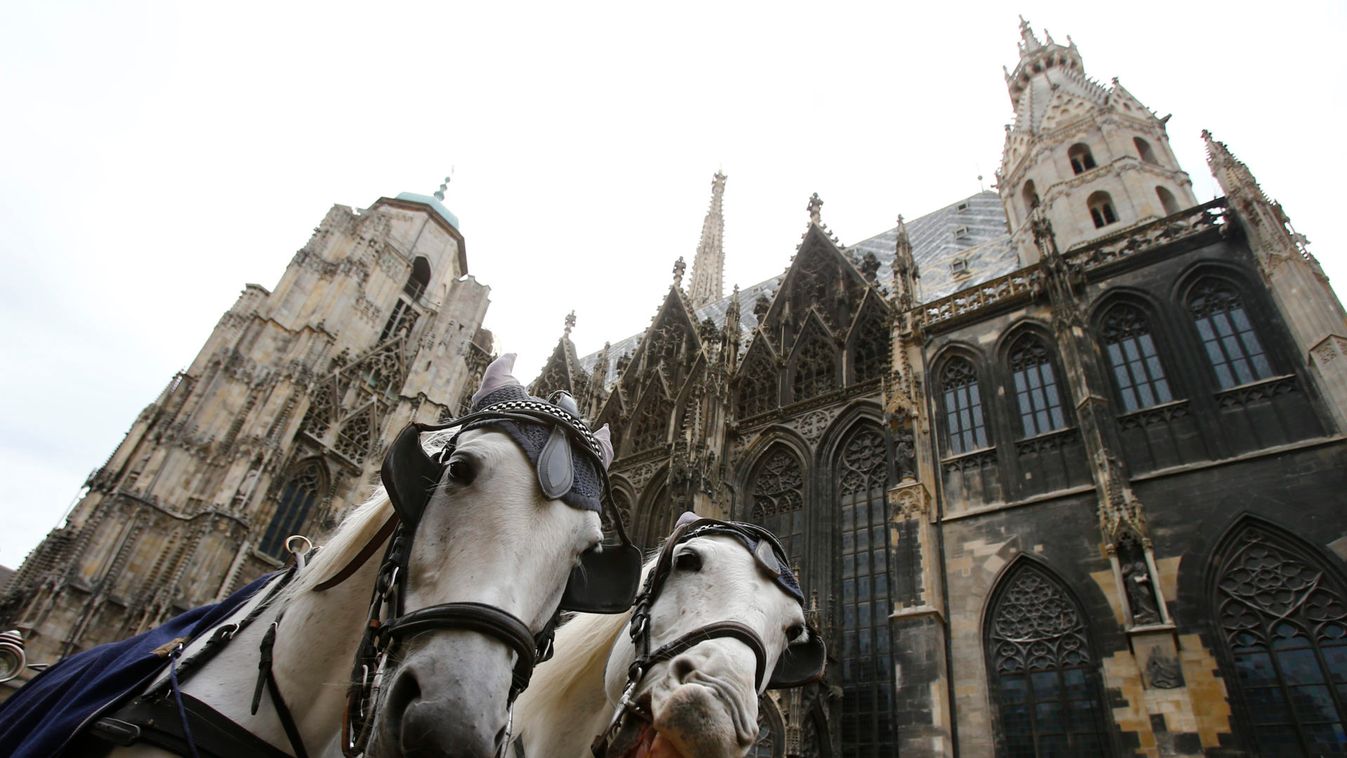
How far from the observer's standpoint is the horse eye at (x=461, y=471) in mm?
1934

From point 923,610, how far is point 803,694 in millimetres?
2440

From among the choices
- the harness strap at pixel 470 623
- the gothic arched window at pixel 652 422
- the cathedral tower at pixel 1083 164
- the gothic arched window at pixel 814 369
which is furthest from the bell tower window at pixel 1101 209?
the harness strap at pixel 470 623

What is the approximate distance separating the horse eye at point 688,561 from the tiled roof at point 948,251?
1492 cm

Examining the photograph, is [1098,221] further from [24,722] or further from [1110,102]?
[24,722]

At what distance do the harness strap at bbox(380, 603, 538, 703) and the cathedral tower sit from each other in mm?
16673

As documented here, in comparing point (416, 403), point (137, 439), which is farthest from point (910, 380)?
point (137, 439)

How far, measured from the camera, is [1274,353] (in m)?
11.2

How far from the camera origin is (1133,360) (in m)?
12.5

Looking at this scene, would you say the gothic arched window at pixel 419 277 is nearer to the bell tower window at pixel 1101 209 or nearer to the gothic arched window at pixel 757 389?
the gothic arched window at pixel 757 389

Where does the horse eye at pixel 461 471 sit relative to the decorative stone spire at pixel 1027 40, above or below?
below

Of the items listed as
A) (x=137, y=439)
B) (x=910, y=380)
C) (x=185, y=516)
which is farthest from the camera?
(x=137, y=439)

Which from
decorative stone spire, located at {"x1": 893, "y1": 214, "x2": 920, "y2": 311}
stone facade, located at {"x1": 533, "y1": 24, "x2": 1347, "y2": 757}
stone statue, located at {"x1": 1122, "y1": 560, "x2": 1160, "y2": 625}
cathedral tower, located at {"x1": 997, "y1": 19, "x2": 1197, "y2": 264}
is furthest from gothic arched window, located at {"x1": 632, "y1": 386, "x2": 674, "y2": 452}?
stone statue, located at {"x1": 1122, "y1": 560, "x2": 1160, "y2": 625}

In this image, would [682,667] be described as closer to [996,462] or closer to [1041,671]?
[1041,671]

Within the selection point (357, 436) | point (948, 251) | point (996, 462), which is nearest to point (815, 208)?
point (948, 251)
